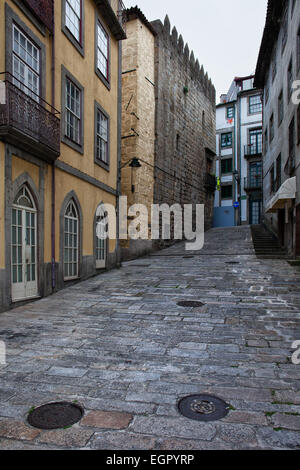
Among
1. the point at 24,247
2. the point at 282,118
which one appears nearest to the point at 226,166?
the point at 282,118

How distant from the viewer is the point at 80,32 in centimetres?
1102

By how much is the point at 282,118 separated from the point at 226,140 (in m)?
19.6

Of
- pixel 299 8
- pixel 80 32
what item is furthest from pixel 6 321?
pixel 299 8

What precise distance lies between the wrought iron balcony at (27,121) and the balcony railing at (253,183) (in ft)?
87.7

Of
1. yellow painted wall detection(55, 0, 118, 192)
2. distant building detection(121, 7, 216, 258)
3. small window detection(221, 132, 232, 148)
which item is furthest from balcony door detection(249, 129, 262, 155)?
yellow painted wall detection(55, 0, 118, 192)

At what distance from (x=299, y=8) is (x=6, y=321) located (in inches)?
559

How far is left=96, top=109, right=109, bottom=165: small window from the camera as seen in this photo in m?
12.6

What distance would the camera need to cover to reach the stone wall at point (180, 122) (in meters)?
18.8

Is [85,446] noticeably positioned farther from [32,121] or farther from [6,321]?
[32,121]

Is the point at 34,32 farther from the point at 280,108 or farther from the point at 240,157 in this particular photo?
the point at 240,157

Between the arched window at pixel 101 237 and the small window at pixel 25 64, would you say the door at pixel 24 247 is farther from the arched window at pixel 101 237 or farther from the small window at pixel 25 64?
the arched window at pixel 101 237

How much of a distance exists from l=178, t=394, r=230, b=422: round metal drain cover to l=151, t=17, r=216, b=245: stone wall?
1499 cm

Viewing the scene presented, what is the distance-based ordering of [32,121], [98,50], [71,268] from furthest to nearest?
[98,50], [71,268], [32,121]

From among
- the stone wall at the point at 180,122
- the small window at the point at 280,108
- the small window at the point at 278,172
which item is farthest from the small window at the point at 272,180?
the stone wall at the point at 180,122
